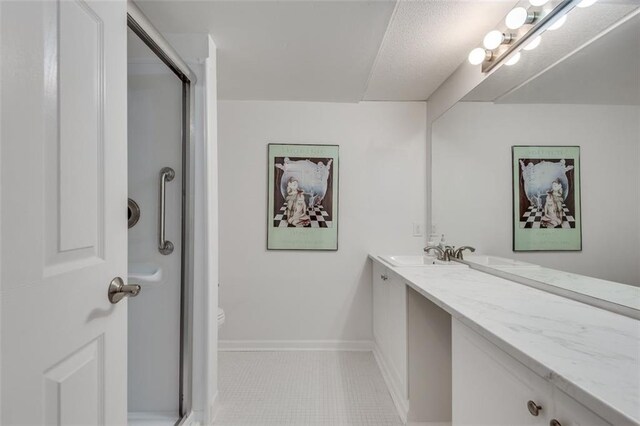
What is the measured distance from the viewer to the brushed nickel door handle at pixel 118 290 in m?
0.88

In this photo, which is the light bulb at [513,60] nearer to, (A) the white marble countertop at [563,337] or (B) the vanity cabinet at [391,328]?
(A) the white marble countertop at [563,337]

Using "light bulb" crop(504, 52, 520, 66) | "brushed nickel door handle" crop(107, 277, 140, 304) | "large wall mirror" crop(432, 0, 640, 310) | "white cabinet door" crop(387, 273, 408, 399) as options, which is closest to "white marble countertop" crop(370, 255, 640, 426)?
"large wall mirror" crop(432, 0, 640, 310)

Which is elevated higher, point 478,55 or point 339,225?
point 478,55

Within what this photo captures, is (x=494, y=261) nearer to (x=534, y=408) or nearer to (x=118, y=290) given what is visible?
(x=534, y=408)

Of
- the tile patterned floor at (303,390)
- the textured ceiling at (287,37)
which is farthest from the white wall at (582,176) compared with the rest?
the tile patterned floor at (303,390)

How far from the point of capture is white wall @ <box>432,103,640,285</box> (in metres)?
1.12

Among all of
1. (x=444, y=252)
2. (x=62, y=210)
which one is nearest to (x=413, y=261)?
(x=444, y=252)

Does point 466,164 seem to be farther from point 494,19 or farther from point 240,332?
point 240,332

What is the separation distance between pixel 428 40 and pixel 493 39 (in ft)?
1.16

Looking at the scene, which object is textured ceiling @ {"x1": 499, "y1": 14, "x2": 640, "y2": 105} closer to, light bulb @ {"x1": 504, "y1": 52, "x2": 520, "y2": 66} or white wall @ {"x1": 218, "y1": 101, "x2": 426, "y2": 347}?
light bulb @ {"x1": 504, "y1": 52, "x2": 520, "y2": 66}

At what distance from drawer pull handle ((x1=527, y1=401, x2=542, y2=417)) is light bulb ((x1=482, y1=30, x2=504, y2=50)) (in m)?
1.70

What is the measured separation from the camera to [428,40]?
1873 millimetres

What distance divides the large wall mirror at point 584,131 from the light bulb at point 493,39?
0.14 m

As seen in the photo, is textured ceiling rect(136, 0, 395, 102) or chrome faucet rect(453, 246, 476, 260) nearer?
textured ceiling rect(136, 0, 395, 102)
